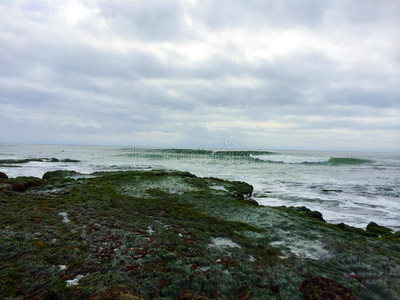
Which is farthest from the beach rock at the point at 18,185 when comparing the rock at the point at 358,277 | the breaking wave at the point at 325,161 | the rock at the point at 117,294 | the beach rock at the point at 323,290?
the breaking wave at the point at 325,161

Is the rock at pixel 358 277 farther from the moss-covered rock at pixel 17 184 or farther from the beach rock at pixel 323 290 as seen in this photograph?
the moss-covered rock at pixel 17 184

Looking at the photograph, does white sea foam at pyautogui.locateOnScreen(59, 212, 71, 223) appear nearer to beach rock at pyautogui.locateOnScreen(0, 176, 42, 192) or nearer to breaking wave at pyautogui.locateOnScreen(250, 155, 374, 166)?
beach rock at pyautogui.locateOnScreen(0, 176, 42, 192)

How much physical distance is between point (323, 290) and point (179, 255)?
2277mm

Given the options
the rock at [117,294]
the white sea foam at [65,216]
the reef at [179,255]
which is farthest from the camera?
the white sea foam at [65,216]

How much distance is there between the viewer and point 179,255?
3.97m

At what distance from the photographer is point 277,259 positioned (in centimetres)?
420

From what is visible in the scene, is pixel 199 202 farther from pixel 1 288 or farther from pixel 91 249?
pixel 1 288

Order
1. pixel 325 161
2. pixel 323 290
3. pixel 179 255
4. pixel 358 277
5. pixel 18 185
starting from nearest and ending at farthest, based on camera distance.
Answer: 1. pixel 323 290
2. pixel 358 277
3. pixel 179 255
4. pixel 18 185
5. pixel 325 161

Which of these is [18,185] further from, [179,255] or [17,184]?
[179,255]

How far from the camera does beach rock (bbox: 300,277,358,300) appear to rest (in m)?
3.08

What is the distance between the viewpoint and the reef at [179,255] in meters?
3.07

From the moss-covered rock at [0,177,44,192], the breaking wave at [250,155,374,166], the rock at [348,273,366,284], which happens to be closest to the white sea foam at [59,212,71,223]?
the moss-covered rock at [0,177,44,192]

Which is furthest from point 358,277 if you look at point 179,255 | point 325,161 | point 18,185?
point 325,161

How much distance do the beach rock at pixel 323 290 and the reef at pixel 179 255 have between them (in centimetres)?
1
